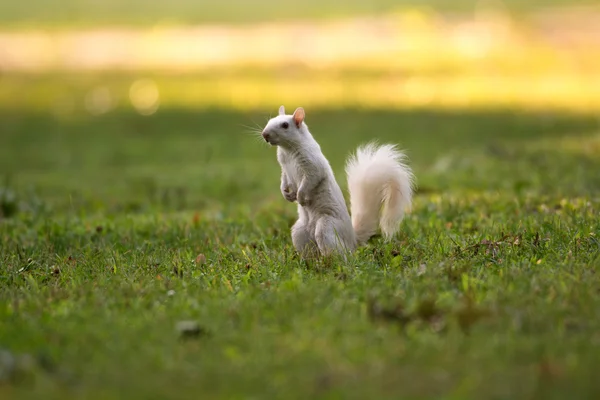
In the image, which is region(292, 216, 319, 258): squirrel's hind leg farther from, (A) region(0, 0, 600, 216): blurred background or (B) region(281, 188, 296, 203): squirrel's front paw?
(A) region(0, 0, 600, 216): blurred background

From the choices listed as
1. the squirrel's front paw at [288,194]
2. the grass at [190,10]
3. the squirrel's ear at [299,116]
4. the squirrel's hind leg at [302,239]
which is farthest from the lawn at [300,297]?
the grass at [190,10]

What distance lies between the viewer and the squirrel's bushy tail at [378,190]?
5.79m

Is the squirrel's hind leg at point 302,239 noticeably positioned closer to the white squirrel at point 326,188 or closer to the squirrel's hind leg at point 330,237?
the white squirrel at point 326,188

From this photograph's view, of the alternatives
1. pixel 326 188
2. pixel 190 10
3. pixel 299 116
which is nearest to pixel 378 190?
pixel 326 188

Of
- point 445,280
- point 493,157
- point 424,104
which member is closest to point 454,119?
point 424,104

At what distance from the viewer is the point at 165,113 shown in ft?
61.1

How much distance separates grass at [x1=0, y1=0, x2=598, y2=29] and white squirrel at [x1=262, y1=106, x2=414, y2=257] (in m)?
26.2

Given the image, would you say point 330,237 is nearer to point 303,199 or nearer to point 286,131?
point 303,199

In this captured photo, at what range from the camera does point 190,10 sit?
3450cm

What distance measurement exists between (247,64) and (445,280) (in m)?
20.0

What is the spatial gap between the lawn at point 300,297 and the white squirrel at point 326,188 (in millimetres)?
222

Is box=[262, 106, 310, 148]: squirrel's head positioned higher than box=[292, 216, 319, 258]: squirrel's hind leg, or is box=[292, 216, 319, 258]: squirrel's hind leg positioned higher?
box=[262, 106, 310, 148]: squirrel's head

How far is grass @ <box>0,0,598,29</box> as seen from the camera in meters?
31.7

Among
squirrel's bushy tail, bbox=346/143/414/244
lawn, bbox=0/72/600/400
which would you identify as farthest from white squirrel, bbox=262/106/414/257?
lawn, bbox=0/72/600/400
